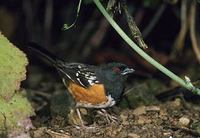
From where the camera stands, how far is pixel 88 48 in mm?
7449

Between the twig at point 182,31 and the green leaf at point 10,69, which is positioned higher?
the twig at point 182,31

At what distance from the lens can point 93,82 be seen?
499 centimetres

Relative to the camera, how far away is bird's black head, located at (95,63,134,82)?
16.7 ft

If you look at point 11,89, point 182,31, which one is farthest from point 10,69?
point 182,31

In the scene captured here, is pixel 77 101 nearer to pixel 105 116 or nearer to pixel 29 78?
pixel 105 116

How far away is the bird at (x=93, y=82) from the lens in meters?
4.91

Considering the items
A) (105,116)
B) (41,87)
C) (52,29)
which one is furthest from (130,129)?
(52,29)

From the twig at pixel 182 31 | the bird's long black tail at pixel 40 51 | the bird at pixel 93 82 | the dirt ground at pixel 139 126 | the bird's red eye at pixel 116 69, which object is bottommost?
the dirt ground at pixel 139 126

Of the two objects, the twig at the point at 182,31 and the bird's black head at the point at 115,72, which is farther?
the twig at the point at 182,31

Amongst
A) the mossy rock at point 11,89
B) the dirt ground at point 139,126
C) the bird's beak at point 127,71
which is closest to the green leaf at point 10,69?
the mossy rock at point 11,89

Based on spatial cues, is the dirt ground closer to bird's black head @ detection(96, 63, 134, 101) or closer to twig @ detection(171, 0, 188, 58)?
bird's black head @ detection(96, 63, 134, 101)

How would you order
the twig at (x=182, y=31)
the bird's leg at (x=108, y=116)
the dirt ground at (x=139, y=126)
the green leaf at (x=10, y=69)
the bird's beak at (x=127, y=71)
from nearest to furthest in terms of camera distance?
1. the green leaf at (x=10, y=69)
2. the dirt ground at (x=139, y=126)
3. the bird's leg at (x=108, y=116)
4. the bird's beak at (x=127, y=71)
5. the twig at (x=182, y=31)

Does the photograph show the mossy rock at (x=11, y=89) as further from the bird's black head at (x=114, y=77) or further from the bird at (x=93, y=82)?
the bird's black head at (x=114, y=77)

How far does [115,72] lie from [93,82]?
26cm
